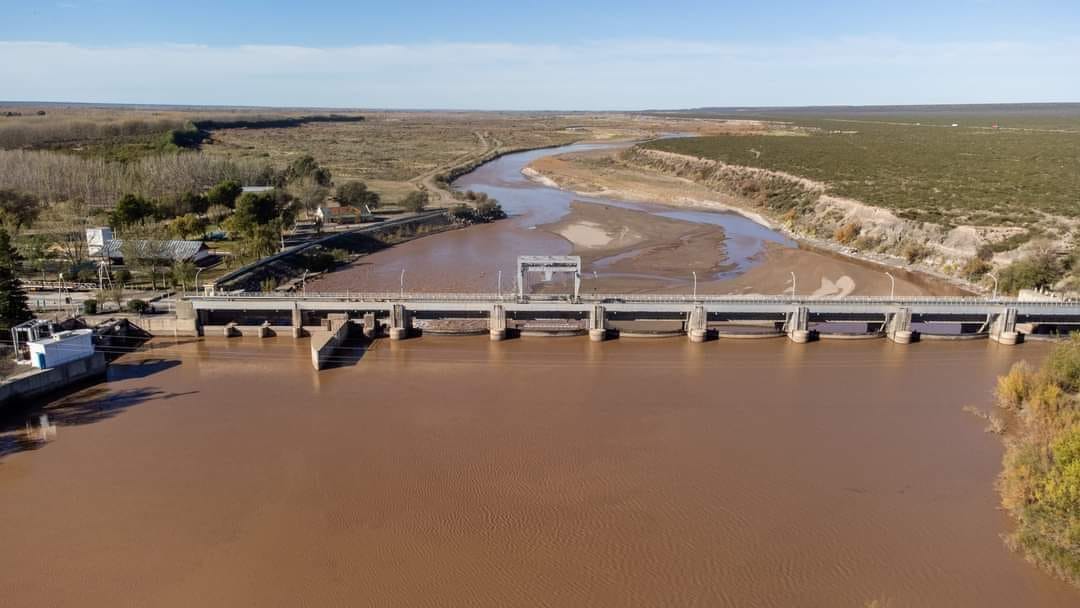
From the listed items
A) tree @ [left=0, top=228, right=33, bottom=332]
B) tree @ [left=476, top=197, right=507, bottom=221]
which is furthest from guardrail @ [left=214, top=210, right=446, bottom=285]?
tree @ [left=0, top=228, right=33, bottom=332]

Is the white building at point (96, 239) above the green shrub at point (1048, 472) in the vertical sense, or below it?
above

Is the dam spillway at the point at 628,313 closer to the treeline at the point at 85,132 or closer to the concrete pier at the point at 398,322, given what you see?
the concrete pier at the point at 398,322

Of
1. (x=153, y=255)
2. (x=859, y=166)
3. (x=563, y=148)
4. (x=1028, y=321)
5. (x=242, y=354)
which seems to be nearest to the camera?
(x=242, y=354)

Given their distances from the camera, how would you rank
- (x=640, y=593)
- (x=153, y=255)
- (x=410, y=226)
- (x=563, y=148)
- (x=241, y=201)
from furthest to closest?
(x=563, y=148), (x=410, y=226), (x=241, y=201), (x=153, y=255), (x=640, y=593)

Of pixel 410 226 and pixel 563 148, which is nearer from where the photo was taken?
pixel 410 226

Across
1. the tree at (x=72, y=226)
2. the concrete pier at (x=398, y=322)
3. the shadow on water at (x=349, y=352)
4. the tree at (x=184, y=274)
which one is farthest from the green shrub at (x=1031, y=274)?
the tree at (x=72, y=226)

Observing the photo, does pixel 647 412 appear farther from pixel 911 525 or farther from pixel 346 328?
pixel 346 328

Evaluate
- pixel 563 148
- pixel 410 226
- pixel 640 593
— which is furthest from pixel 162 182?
pixel 563 148

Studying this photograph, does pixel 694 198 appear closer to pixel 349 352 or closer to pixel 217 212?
pixel 217 212
